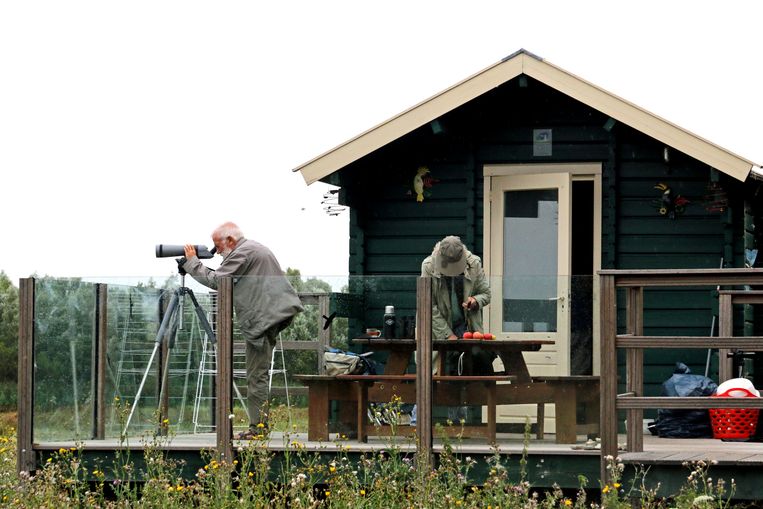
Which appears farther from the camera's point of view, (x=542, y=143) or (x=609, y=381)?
(x=542, y=143)

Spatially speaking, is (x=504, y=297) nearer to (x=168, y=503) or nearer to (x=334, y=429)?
(x=334, y=429)

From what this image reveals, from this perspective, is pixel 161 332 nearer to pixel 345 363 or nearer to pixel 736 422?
pixel 345 363

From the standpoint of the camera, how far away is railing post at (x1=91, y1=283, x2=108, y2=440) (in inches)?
393

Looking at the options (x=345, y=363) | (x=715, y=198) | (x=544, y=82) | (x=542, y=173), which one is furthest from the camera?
(x=542, y=173)

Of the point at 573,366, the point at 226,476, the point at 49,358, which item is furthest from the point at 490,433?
the point at 49,358

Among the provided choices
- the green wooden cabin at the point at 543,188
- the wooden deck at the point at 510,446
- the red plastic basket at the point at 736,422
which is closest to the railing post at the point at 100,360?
the wooden deck at the point at 510,446

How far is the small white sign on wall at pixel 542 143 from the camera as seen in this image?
12.9m

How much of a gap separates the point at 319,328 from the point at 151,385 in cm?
138

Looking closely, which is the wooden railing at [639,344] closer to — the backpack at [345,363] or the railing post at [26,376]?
the backpack at [345,363]

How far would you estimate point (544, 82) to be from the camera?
40.5 ft

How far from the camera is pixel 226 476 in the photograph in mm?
7199

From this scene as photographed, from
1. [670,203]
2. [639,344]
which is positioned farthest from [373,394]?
[670,203]

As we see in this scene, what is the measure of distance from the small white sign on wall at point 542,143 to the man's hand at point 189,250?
14.3 feet

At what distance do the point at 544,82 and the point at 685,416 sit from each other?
3.67 m
